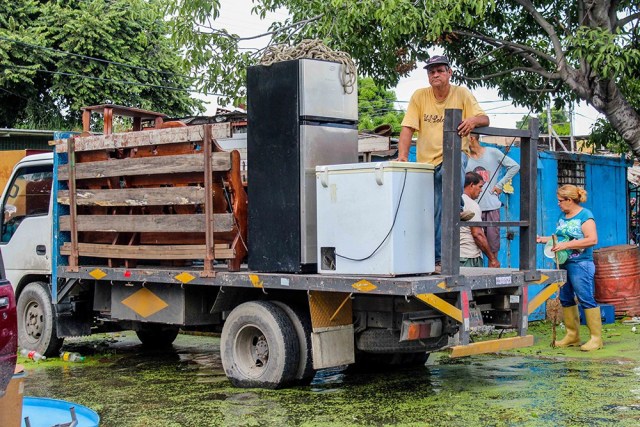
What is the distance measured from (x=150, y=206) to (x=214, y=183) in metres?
1.07

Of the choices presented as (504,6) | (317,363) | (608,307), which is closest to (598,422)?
(317,363)

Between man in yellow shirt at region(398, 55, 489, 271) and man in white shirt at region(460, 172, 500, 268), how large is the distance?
3.23 ft

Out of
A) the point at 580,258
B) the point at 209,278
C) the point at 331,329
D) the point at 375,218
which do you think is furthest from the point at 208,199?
the point at 580,258

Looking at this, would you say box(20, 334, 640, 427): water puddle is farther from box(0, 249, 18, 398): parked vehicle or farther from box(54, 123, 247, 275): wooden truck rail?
box(0, 249, 18, 398): parked vehicle

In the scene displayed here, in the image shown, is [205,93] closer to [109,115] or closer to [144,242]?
[109,115]

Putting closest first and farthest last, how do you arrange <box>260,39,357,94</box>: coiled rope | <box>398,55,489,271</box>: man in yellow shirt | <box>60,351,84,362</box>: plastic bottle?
1. <box>260,39,357,94</box>: coiled rope
2. <box>398,55,489,271</box>: man in yellow shirt
3. <box>60,351,84,362</box>: plastic bottle

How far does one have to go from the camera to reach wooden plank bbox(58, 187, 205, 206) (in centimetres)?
832

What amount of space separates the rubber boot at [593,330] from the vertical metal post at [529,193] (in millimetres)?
2255

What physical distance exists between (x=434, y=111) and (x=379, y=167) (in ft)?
4.42

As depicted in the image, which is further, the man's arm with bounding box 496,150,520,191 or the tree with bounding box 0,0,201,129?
the tree with bounding box 0,0,201,129

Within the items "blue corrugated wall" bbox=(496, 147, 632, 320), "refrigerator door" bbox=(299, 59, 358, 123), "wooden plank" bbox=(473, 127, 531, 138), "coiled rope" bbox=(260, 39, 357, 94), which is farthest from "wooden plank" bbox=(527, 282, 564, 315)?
Answer: "blue corrugated wall" bbox=(496, 147, 632, 320)

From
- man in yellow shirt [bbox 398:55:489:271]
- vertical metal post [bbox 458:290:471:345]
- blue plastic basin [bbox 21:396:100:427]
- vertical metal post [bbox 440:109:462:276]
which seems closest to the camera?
blue plastic basin [bbox 21:396:100:427]

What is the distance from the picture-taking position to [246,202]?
829cm

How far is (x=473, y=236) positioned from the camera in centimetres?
920
